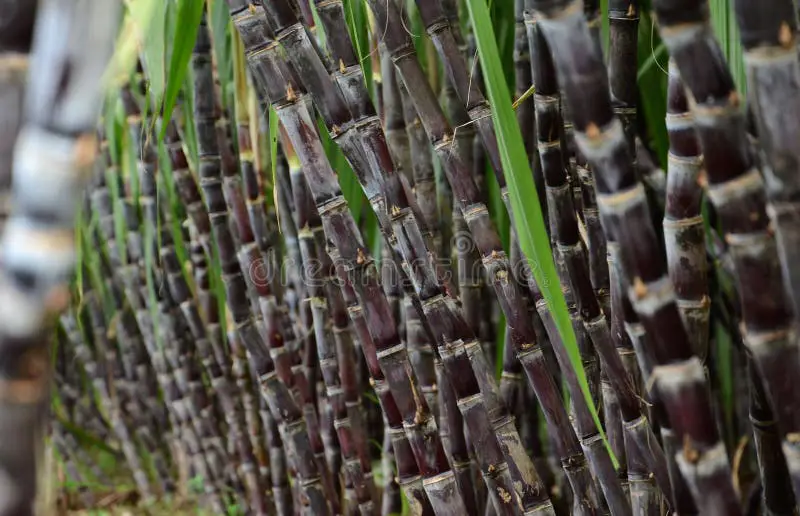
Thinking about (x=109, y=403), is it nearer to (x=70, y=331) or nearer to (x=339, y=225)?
(x=70, y=331)

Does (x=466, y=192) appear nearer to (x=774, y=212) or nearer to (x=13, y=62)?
(x=774, y=212)

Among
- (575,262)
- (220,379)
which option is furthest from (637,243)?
(220,379)

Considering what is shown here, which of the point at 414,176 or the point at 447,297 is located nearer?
the point at 447,297

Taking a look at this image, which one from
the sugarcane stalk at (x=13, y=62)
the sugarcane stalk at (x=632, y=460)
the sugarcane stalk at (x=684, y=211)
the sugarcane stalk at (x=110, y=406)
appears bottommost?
the sugarcane stalk at (x=110, y=406)

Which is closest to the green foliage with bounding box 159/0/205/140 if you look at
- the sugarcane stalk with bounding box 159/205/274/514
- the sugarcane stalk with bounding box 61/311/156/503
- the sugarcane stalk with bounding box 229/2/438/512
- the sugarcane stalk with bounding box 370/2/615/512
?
the sugarcane stalk with bounding box 229/2/438/512

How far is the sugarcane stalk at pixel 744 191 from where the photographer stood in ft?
1.18

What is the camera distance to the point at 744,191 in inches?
15.3

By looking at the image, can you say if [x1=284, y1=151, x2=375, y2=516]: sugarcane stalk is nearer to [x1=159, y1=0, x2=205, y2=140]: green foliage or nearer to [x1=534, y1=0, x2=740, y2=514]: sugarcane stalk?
[x1=159, y1=0, x2=205, y2=140]: green foliage

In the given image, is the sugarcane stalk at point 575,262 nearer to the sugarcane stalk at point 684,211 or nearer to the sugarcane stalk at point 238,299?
the sugarcane stalk at point 684,211

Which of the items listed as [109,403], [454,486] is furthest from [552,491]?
[109,403]

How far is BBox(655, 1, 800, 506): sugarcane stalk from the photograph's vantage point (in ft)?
1.18

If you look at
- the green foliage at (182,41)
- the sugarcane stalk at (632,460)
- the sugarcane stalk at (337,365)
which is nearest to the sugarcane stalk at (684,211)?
the sugarcane stalk at (632,460)

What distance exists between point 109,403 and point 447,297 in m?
1.51

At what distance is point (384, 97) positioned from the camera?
1.00m
